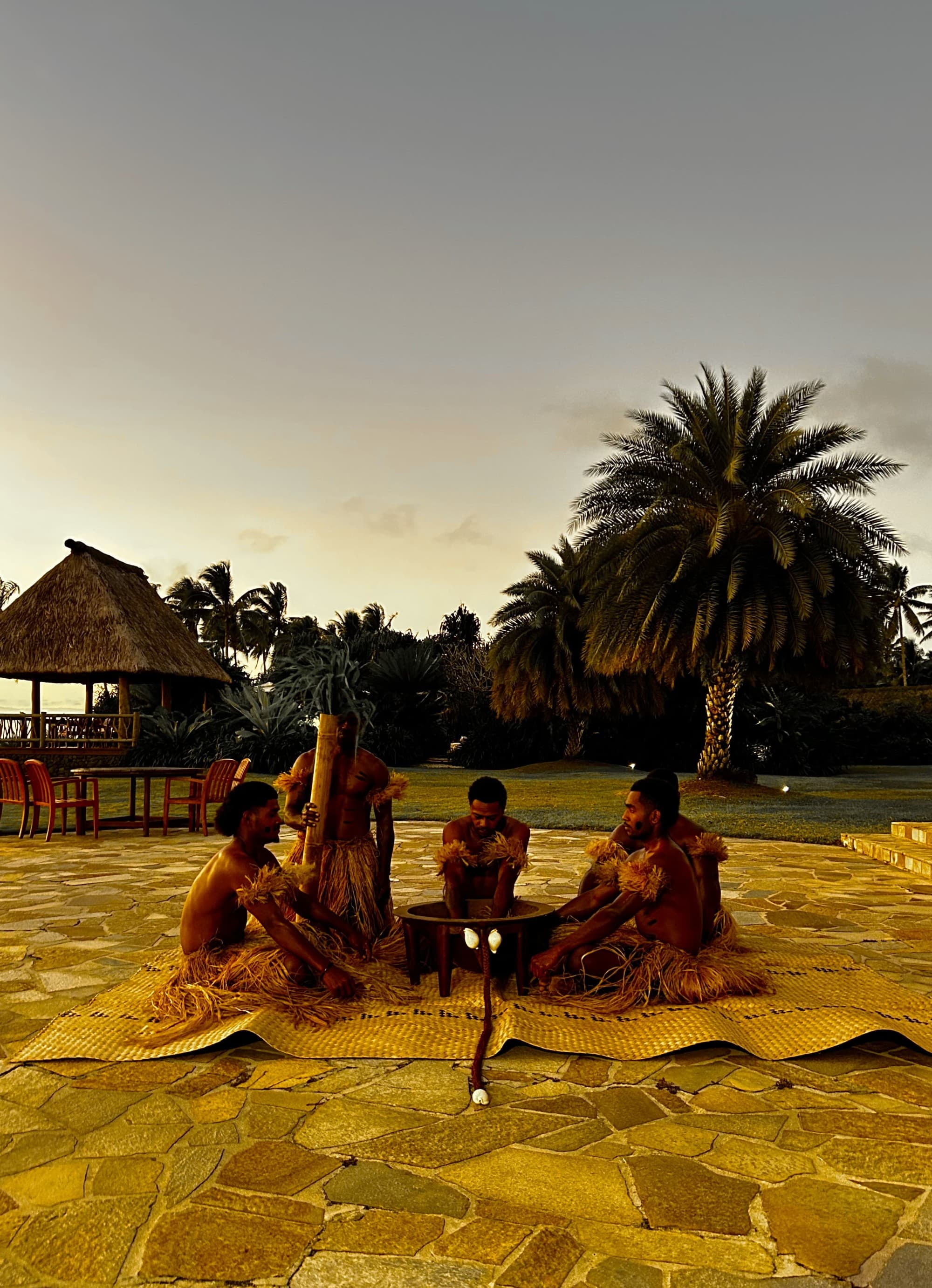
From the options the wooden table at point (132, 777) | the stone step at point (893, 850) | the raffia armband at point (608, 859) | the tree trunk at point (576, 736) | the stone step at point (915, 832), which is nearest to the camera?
the raffia armband at point (608, 859)

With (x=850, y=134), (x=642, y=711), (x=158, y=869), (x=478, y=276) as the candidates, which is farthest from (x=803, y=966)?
(x=642, y=711)

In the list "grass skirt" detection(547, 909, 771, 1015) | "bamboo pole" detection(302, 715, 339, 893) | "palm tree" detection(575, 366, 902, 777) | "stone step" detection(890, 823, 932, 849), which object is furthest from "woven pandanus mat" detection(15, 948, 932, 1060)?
"palm tree" detection(575, 366, 902, 777)

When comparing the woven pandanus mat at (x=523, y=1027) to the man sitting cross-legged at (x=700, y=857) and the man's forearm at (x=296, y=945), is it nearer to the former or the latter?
the man's forearm at (x=296, y=945)

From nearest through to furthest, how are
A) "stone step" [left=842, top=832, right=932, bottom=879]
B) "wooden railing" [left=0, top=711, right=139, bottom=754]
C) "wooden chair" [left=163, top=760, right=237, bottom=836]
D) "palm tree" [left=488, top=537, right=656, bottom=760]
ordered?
"stone step" [left=842, top=832, right=932, bottom=879] → "wooden chair" [left=163, top=760, right=237, bottom=836] → "wooden railing" [left=0, top=711, right=139, bottom=754] → "palm tree" [left=488, top=537, right=656, bottom=760]

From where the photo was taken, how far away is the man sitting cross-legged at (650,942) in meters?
3.93

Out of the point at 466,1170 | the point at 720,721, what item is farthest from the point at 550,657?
the point at 466,1170

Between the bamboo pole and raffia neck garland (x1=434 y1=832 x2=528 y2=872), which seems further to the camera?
the bamboo pole

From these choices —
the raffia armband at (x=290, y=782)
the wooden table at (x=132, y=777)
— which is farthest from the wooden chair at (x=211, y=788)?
the raffia armband at (x=290, y=782)

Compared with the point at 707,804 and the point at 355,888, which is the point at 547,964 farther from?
the point at 707,804

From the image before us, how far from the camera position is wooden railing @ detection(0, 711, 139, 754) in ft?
65.4

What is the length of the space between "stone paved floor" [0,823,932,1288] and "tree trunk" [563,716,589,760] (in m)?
22.5

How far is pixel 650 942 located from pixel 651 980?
0.16 metres

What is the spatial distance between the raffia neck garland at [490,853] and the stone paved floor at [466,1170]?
97cm

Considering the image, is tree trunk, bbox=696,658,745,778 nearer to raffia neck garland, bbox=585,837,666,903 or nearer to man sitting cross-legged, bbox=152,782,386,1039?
raffia neck garland, bbox=585,837,666,903
